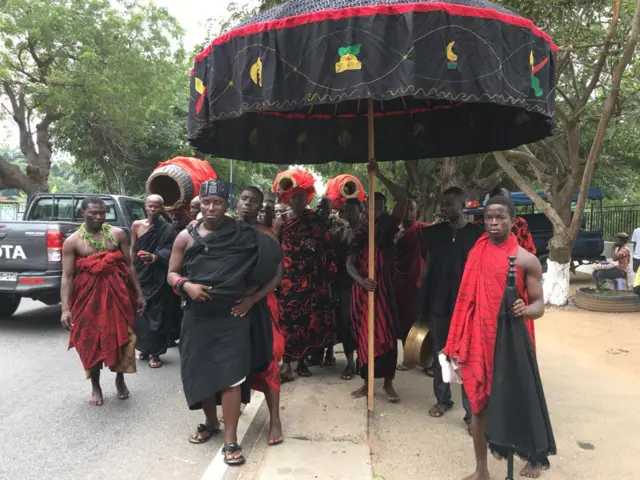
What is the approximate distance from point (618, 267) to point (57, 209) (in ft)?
34.3

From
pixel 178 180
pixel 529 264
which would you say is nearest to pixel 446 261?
pixel 529 264

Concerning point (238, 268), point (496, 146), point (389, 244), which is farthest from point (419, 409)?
point (496, 146)

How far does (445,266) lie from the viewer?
3.87 meters

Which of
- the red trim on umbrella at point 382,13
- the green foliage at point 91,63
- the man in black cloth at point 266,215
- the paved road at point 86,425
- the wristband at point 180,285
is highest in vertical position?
the green foliage at point 91,63

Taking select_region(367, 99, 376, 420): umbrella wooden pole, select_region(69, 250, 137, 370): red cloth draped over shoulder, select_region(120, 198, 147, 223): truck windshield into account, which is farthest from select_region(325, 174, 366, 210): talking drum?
select_region(69, 250, 137, 370): red cloth draped over shoulder

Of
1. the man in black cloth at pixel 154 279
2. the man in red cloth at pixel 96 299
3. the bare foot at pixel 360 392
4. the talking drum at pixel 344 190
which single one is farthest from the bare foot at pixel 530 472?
the talking drum at pixel 344 190

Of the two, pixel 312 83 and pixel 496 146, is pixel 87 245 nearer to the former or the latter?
pixel 312 83

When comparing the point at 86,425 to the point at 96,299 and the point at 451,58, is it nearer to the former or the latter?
the point at 96,299

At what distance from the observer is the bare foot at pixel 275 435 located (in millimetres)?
3383

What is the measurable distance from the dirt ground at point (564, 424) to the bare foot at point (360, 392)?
0.12 meters

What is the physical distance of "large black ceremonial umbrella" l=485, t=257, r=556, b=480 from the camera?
2.57m

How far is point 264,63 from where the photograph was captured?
264cm

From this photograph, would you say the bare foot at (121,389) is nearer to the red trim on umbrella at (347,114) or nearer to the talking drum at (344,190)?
the red trim on umbrella at (347,114)

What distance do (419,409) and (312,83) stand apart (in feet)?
9.24
